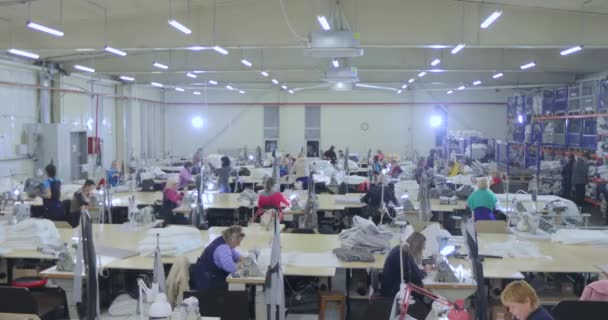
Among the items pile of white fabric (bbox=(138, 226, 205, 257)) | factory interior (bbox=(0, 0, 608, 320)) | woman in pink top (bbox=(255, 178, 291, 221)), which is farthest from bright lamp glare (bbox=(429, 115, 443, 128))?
pile of white fabric (bbox=(138, 226, 205, 257))

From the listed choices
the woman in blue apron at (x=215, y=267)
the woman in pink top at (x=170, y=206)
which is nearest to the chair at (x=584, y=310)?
the woman in blue apron at (x=215, y=267)

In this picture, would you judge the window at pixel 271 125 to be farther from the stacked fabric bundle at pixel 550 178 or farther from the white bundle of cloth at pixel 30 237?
the white bundle of cloth at pixel 30 237

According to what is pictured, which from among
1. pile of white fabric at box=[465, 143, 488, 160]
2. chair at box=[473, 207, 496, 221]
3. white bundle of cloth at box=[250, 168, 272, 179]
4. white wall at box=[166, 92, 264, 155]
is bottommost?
chair at box=[473, 207, 496, 221]

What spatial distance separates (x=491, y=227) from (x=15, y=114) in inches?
420

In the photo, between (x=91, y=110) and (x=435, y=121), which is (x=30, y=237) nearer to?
(x=91, y=110)

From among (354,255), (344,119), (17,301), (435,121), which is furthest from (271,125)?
(17,301)

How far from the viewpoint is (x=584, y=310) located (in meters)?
4.05

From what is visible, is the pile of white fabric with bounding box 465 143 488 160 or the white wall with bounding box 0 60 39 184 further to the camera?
the pile of white fabric with bounding box 465 143 488 160

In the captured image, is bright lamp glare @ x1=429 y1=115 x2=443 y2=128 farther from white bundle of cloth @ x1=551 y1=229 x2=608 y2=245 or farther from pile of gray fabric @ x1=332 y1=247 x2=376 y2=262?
pile of gray fabric @ x1=332 y1=247 x2=376 y2=262

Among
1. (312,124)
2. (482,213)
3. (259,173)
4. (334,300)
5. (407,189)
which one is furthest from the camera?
(312,124)

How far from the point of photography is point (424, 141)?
22453mm

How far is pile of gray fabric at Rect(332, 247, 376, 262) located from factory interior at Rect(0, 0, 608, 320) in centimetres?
2

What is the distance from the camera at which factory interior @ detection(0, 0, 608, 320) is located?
4.68 metres

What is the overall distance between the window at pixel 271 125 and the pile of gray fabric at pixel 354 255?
57.5 ft
